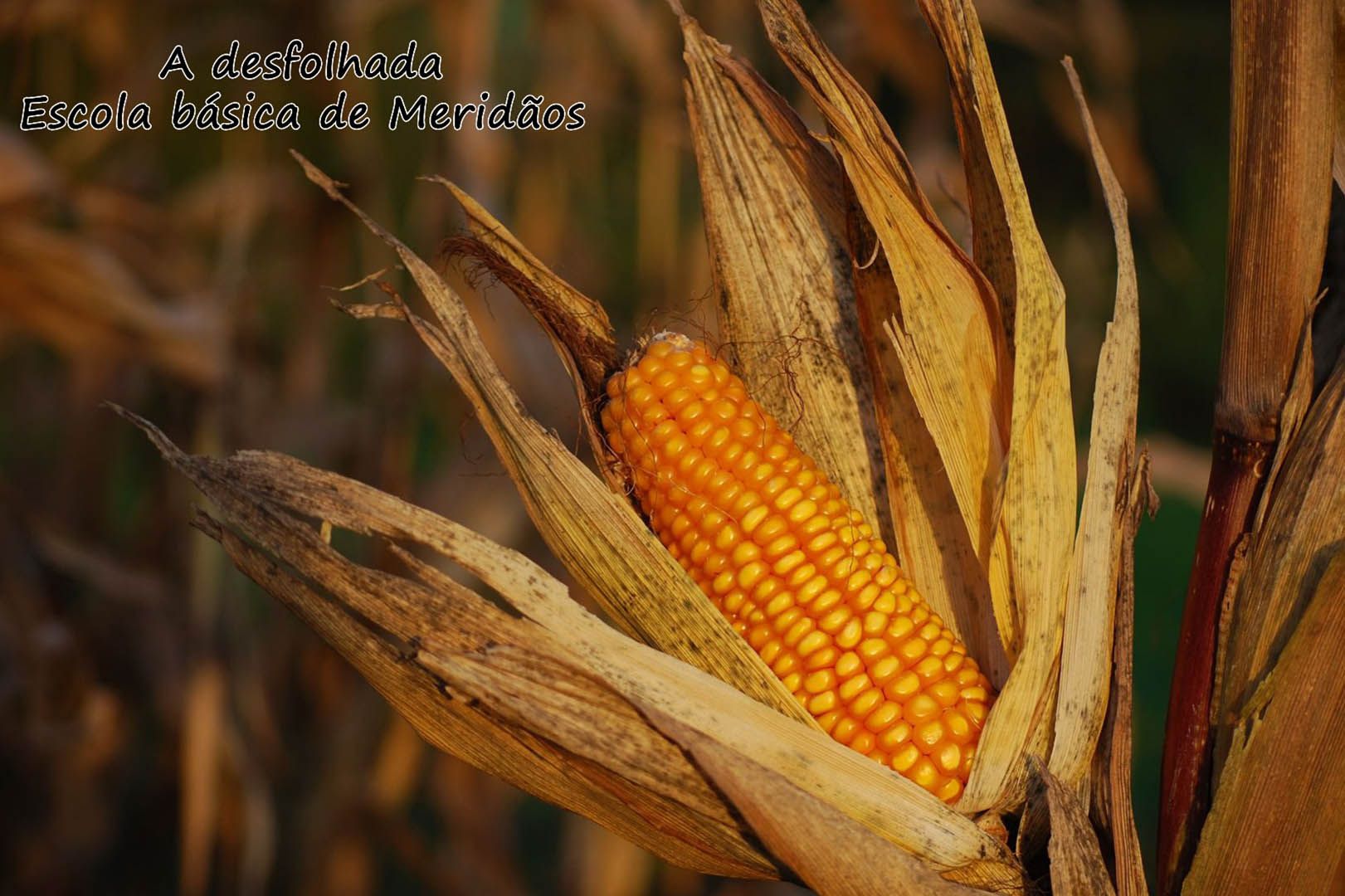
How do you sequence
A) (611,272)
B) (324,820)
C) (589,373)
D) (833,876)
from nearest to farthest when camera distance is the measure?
(833,876)
(589,373)
(324,820)
(611,272)

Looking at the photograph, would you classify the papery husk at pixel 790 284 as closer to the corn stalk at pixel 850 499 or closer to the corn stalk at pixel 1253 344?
the corn stalk at pixel 850 499

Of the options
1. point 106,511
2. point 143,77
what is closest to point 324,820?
point 106,511

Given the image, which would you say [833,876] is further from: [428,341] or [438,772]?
[438,772]

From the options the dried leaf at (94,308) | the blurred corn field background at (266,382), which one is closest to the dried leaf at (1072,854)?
the blurred corn field background at (266,382)

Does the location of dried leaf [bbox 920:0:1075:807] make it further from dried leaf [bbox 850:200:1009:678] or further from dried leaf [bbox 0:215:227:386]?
dried leaf [bbox 0:215:227:386]

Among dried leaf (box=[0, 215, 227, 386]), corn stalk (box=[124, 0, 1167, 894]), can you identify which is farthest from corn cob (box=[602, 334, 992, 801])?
dried leaf (box=[0, 215, 227, 386])

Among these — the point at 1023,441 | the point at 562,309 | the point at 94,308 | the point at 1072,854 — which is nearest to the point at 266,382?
the point at 94,308
